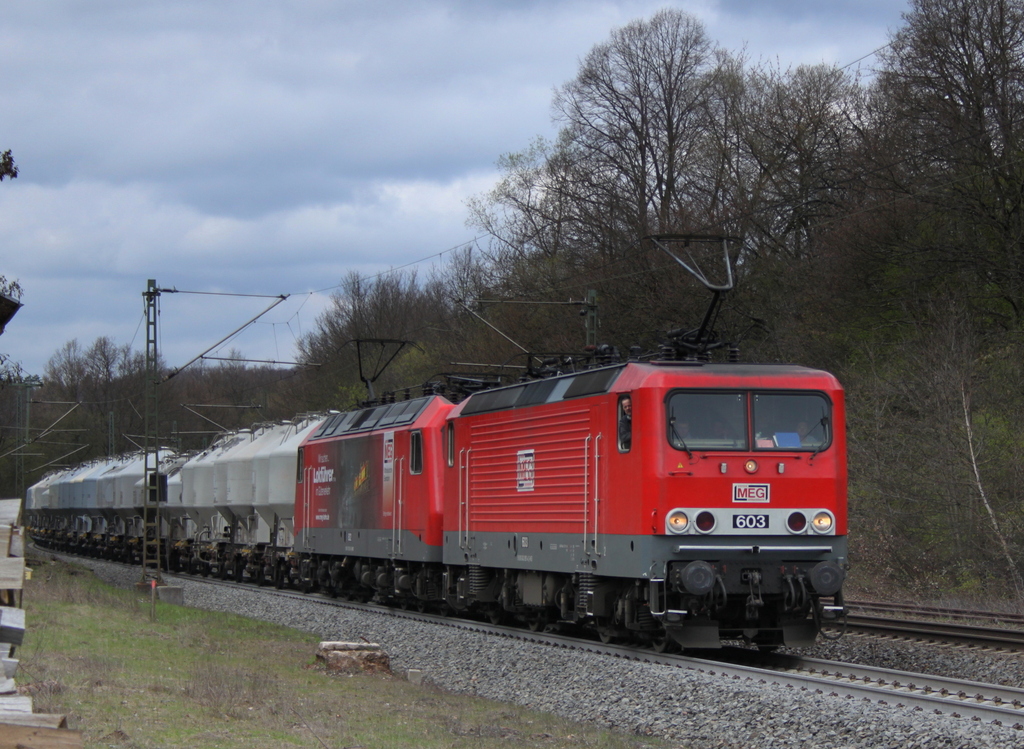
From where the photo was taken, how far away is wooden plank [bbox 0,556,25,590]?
902cm

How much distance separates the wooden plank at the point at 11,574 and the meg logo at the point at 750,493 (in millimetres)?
7206

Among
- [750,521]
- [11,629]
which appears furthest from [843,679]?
[11,629]

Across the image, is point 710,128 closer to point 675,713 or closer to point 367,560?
point 367,560

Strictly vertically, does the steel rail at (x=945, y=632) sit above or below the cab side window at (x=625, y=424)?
below

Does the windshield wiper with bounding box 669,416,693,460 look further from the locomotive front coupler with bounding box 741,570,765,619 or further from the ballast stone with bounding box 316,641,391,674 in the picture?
the ballast stone with bounding box 316,641,391,674

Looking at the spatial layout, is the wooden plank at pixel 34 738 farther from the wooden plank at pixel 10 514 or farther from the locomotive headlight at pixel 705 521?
the wooden plank at pixel 10 514

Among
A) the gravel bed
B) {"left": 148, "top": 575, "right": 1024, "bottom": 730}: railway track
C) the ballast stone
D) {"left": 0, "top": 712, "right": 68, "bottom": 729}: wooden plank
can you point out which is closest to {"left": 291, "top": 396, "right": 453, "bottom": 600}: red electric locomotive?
the gravel bed

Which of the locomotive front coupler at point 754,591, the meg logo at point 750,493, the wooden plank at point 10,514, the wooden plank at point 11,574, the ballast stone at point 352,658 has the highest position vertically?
the meg logo at point 750,493

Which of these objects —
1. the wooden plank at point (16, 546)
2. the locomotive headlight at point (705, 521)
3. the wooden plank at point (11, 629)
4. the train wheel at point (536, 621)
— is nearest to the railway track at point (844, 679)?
the train wheel at point (536, 621)

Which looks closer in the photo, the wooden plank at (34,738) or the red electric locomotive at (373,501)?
the wooden plank at (34,738)

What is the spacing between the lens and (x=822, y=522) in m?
13.5

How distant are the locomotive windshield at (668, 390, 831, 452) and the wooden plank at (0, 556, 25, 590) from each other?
6.70m

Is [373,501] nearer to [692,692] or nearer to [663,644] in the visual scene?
[663,644]

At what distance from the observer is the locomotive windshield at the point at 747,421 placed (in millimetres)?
13391
